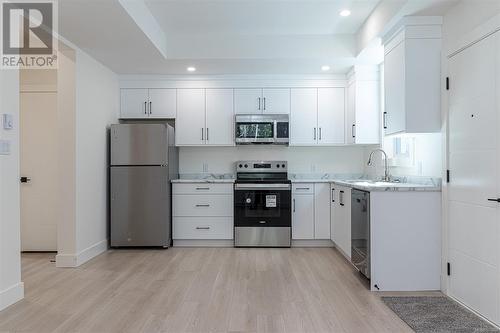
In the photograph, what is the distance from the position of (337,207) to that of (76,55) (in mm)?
3545

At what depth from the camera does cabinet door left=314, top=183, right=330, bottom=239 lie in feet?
16.1

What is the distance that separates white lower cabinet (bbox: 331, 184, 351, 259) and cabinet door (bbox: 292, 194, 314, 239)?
1.05ft

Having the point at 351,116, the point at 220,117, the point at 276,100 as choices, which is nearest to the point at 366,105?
the point at 351,116

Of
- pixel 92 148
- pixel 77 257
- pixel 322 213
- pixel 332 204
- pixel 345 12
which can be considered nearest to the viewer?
pixel 345 12

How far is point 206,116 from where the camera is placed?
17.0 ft

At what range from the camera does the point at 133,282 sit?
3395 mm

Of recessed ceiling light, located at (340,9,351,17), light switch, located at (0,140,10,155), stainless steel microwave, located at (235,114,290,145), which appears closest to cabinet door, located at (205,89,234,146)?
stainless steel microwave, located at (235,114,290,145)

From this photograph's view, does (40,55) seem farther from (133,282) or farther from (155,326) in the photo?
(155,326)

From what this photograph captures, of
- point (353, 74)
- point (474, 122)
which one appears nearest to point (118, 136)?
point (353, 74)

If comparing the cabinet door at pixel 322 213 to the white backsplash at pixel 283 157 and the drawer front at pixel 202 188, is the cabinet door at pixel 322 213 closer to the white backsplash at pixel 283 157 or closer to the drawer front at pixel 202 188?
the white backsplash at pixel 283 157

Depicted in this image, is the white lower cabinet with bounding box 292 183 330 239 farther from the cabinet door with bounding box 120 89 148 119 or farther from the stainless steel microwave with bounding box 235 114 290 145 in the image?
the cabinet door with bounding box 120 89 148 119

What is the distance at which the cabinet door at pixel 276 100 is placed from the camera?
16.9 ft

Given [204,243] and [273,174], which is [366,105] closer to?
[273,174]

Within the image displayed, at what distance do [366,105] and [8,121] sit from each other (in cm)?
395
